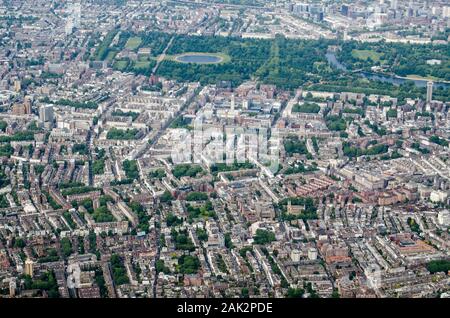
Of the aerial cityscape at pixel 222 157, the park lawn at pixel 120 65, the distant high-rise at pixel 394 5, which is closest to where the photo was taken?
the aerial cityscape at pixel 222 157

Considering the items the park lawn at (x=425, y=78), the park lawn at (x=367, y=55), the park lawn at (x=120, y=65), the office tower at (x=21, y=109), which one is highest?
the office tower at (x=21, y=109)

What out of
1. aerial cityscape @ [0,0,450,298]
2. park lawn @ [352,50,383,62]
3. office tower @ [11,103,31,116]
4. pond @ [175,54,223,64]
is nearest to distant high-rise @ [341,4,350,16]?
aerial cityscape @ [0,0,450,298]

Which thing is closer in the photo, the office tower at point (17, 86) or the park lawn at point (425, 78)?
the office tower at point (17, 86)

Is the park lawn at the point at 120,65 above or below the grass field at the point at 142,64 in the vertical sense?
above

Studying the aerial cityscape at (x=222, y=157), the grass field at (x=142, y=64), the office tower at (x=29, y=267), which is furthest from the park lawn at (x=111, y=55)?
the office tower at (x=29, y=267)

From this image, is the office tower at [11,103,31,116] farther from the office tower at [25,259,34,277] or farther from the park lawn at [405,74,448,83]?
the park lawn at [405,74,448,83]

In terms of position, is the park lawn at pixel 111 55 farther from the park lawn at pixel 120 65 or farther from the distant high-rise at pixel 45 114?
the distant high-rise at pixel 45 114
